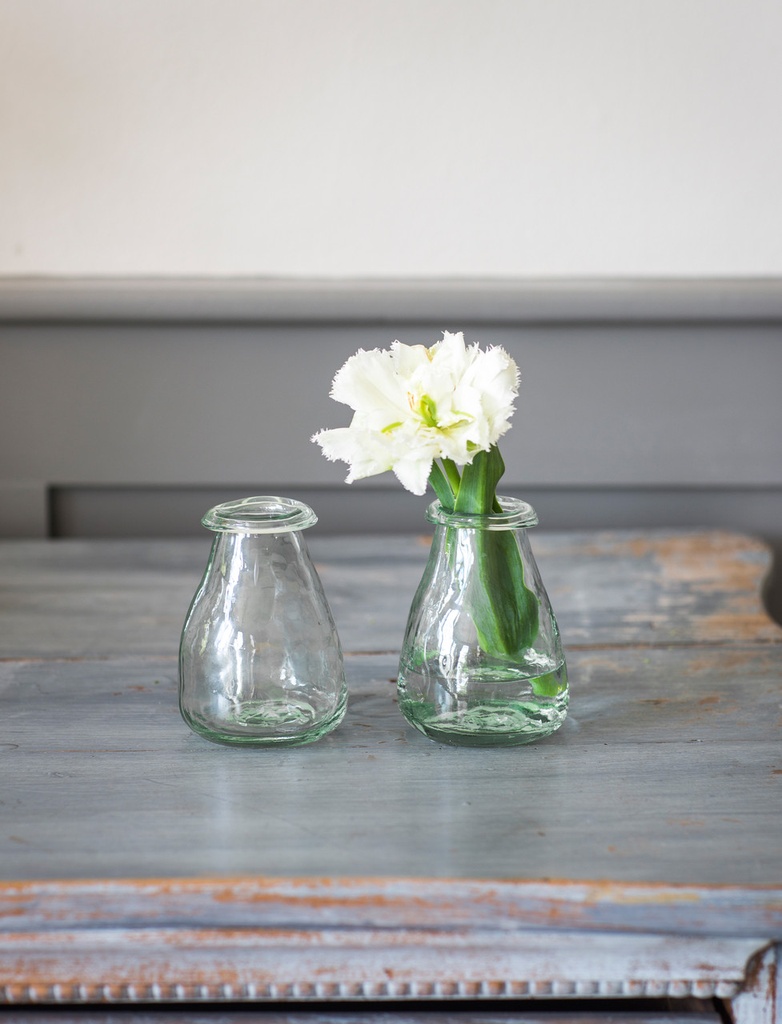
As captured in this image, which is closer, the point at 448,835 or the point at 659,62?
the point at 448,835

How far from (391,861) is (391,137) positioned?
0.69m

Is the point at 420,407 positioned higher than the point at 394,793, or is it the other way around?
the point at 420,407

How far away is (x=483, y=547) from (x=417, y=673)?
0.07 meters

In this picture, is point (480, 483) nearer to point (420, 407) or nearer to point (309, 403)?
point (420, 407)

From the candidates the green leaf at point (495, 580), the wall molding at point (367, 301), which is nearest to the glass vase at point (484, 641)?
the green leaf at point (495, 580)

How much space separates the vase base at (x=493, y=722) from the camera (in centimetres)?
43

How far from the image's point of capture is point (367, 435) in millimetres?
393

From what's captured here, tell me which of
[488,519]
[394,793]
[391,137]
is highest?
[391,137]

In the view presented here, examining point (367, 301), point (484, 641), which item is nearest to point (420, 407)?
point (484, 641)

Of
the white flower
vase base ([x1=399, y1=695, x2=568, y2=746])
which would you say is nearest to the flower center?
the white flower

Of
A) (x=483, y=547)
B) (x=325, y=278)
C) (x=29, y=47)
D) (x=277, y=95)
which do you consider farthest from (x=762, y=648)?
(x=29, y=47)

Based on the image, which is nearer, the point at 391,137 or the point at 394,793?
the point at 394,793

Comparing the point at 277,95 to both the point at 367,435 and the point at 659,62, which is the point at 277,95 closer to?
the point at 659,62

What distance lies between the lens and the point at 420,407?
1.28 feet
